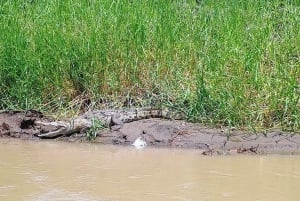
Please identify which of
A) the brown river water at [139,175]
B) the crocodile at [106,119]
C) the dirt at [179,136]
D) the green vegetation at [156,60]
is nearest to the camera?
the brown river water at [139,175]

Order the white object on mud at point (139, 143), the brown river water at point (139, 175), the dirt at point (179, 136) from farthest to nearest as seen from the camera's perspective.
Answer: the white object on mud at point (139, 143) → the dirt at point (179, 136) → the brown river water at point (139, 175)

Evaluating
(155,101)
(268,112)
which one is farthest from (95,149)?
(268,112)

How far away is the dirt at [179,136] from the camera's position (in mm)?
5133

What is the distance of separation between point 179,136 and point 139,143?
1.16 ft

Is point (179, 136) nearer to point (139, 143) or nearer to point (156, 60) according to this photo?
point (139, 143)

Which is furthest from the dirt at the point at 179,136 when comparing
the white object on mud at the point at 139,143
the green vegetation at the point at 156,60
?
the green vegetation at the point at 156,60

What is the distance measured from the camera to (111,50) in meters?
6.33

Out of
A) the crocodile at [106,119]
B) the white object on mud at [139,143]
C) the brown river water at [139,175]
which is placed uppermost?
the crocodile at [106,119]

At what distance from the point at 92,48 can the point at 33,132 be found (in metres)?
1.02

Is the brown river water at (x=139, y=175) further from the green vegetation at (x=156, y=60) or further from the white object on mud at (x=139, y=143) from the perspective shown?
the green vegetation at (x=156, y=60)

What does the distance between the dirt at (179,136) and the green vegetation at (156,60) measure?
0.17 m

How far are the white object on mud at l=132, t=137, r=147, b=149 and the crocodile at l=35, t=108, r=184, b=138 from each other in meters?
0.30

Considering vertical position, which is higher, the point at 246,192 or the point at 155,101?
the point at 155,101

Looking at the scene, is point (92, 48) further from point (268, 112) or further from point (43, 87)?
point (268, 112)
